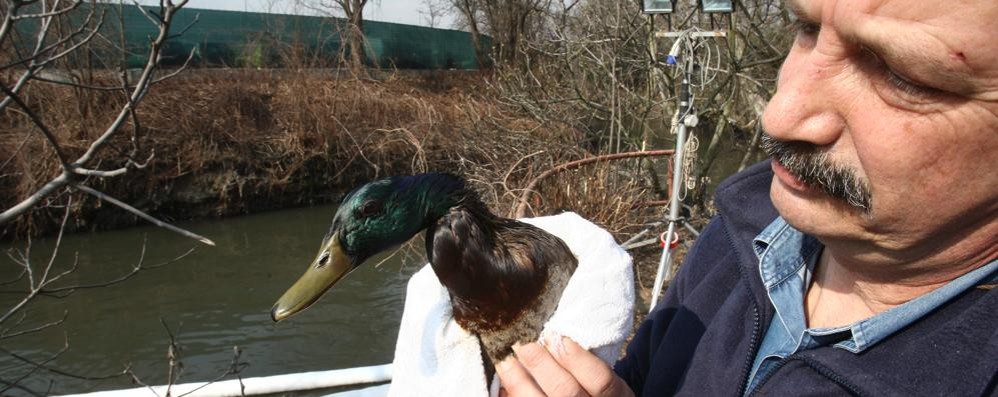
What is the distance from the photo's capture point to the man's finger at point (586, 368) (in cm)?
104

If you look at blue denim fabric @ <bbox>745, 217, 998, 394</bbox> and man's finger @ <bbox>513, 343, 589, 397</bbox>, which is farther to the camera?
man's finger @ <bbox>513, 343, 589, 397</bbox>

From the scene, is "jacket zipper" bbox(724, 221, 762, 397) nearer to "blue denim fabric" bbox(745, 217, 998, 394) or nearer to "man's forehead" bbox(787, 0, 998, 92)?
"blue denim fabric" bbox(745, 217, 998, 394)

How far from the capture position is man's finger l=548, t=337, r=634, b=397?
1.04 meters

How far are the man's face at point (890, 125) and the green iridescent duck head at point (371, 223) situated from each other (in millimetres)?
559

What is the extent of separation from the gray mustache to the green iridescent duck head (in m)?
0.54

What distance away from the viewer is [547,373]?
1031 millimetres

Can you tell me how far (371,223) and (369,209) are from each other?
25 mm

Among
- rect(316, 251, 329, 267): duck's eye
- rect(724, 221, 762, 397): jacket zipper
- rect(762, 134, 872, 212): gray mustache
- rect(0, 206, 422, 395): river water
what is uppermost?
rect(762, 134, 872, 212): gray mustache

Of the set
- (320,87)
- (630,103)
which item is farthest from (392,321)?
(320,87)

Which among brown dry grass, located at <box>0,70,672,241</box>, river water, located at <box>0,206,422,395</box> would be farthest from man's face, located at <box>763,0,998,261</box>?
brown dry grass, located at <box>0,70,672,241</box>

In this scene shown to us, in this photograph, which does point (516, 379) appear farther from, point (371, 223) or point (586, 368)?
point (371, 223)

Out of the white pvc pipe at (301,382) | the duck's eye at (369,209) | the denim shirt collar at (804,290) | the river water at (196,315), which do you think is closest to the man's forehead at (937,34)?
the denim shirt collar at (804,290)

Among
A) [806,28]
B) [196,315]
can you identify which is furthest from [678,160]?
[196,315]

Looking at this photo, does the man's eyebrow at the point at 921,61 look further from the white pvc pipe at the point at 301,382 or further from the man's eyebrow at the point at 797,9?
the white pvc pipe at the point at 301,382
